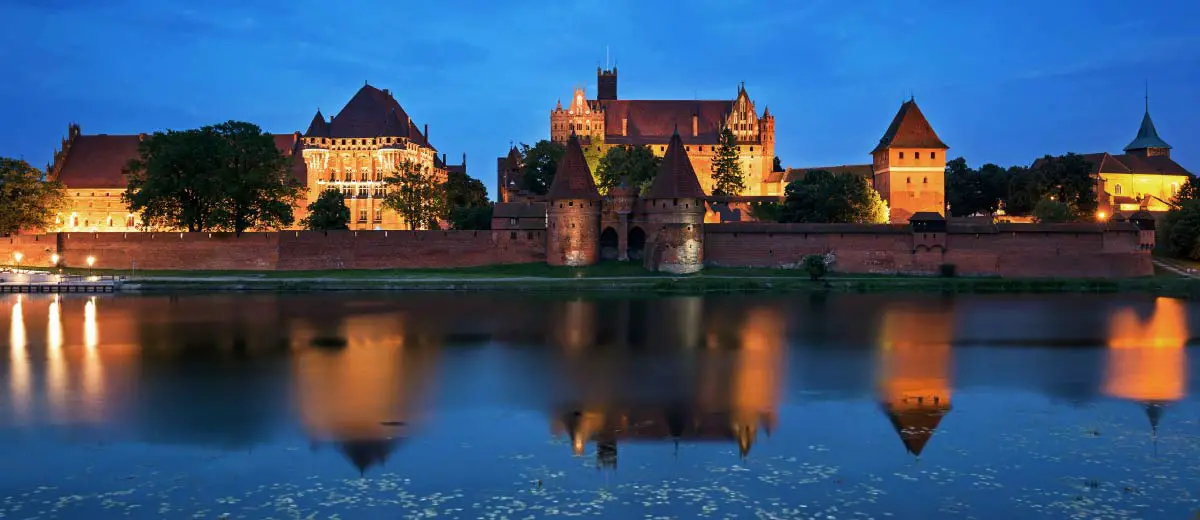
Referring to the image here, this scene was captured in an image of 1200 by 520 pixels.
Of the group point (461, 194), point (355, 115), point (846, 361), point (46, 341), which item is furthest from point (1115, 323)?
point (355, 115)

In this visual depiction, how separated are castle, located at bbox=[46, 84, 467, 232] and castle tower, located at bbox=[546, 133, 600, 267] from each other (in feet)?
61.2

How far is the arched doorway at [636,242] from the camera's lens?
139 ft

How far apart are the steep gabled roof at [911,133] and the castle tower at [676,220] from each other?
1575cm

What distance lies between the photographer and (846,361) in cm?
2011

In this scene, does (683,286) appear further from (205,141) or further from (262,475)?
(262,475)

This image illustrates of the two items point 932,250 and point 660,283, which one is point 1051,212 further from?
point 660,283

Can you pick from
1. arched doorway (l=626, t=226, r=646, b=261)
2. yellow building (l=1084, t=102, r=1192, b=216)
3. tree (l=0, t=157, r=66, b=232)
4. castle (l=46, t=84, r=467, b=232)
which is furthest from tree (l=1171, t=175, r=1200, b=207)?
tree (l=0, t=157, r=66, b=232)

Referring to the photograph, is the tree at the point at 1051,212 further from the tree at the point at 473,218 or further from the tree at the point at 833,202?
the tree at the point at 473,218

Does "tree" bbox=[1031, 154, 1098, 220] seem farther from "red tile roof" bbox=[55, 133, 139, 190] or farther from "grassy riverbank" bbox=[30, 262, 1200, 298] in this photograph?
"red tile roof" bbox=[55, 133, 139, 190]

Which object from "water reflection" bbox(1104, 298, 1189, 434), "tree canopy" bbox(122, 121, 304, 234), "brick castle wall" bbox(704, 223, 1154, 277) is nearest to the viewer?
"water reflection" bbox(1104, 298, 1189, 434)

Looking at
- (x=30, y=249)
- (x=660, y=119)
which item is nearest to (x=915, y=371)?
(x=30, y=249)

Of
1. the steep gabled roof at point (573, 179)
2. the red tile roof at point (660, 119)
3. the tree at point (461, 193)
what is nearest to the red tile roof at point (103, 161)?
the tree at point (461, 193)

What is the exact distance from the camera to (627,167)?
5300 centimetres

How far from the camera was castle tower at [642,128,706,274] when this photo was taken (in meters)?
39.2
